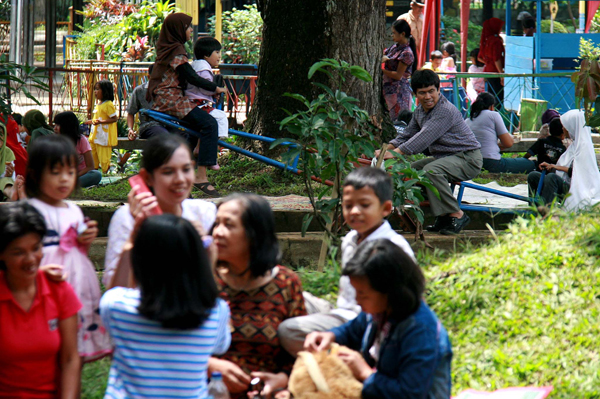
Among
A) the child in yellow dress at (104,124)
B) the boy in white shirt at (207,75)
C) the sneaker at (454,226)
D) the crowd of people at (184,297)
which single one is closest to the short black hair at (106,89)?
the child in yellow dress at (104,124)

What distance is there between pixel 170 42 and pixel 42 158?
3302 mm

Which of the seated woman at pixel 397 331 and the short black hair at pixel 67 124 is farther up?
the short black hair at pixel 67 124

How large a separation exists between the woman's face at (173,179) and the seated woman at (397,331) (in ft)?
3.11

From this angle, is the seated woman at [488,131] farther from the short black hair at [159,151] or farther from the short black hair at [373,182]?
the short black hair at [159,151]

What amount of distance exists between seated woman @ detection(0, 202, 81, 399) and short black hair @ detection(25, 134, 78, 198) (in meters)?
0.34

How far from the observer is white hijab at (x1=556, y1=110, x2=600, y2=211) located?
6.07m

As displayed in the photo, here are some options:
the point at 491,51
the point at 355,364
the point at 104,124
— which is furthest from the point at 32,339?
the point at 491,51

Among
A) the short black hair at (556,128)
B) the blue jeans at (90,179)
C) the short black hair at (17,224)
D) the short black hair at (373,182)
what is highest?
the short black hair at (556,128)

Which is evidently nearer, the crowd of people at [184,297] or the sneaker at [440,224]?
the crowd of people at [184,297]

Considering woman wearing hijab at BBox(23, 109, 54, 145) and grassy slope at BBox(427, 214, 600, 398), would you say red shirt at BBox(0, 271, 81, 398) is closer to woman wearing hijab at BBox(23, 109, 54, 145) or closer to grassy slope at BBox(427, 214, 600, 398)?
grassy slope at BBox(427, 214, 600, 398)

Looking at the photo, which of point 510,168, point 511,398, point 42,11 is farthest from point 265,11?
point 42,11

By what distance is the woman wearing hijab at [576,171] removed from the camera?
20.0ft

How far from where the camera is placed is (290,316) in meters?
3.19

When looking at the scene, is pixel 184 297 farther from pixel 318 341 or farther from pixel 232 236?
pixel 318 341
